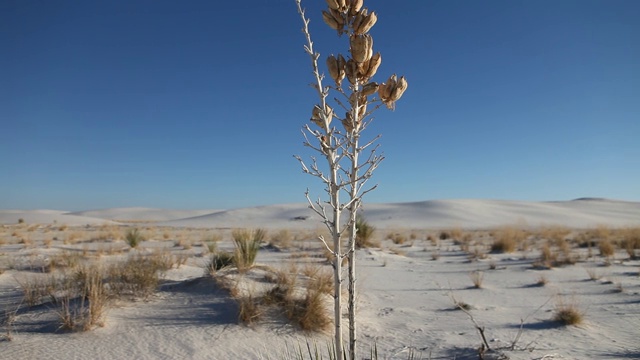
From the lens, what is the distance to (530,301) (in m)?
5.80

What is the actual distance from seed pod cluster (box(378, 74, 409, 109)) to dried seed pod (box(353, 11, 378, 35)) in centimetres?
21

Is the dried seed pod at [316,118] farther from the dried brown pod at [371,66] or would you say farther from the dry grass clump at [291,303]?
the dry grass clump at [291,303]

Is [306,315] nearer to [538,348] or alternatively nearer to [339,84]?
[538,348]

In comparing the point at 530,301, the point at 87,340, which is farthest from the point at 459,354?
the point at 87,340

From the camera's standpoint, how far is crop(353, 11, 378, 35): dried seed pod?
59.6 inches

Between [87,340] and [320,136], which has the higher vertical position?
[320,136]

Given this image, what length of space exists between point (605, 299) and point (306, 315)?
183 inches

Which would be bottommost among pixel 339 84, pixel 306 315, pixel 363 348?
pixel 363 348

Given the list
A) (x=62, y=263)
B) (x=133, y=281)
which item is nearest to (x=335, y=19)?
(x=133, y=281)

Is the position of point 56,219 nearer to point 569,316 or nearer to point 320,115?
point 569,316

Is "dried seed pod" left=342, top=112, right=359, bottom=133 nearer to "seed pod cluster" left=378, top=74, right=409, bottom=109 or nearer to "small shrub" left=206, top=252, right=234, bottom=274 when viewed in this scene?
"seed pod cluster" left=378, top=74, right=409, bottom=109

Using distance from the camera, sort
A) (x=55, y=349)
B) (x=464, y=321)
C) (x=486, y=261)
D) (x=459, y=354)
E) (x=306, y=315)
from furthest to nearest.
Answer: (x=486, y=261) < (x=464, y=321) < (x=306, y=315) < (x=459, y=354) < (x=55, y=349)

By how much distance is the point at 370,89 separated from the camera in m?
1.56

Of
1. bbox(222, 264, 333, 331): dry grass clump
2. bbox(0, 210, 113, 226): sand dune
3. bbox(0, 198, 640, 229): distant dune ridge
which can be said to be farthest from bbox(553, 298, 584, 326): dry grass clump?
bbox(0, 210, 113, 226): sand dune
